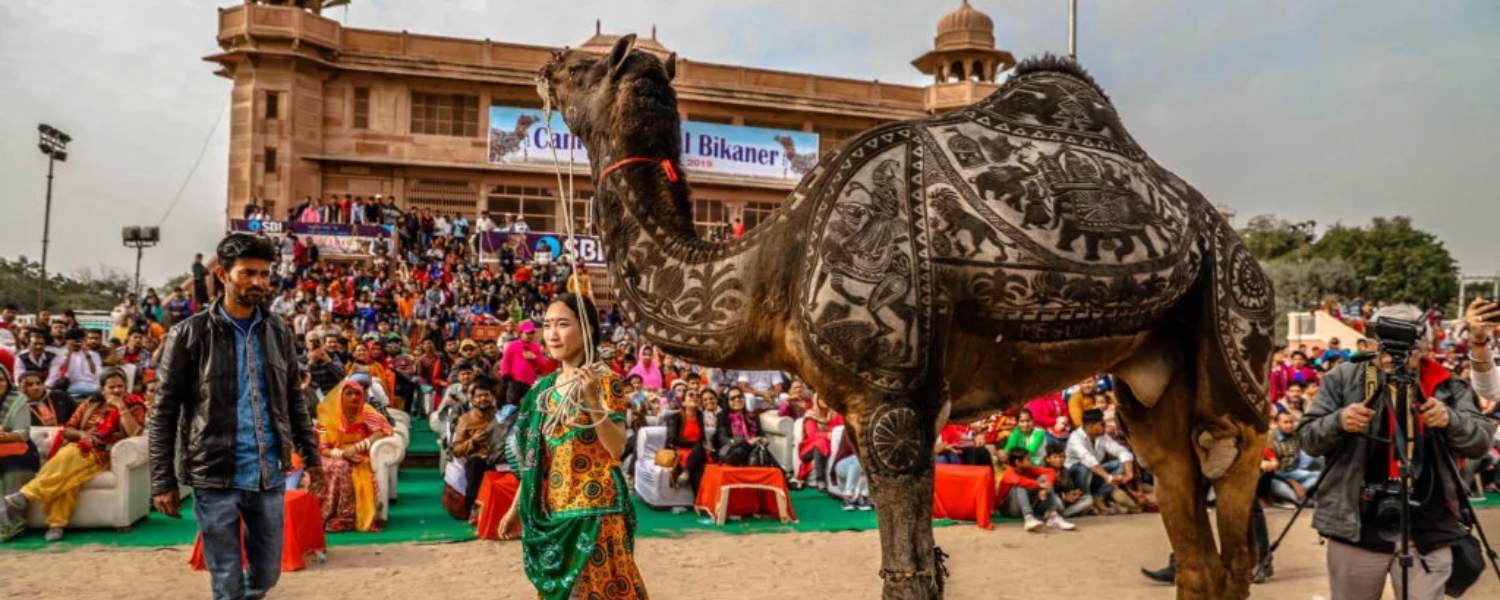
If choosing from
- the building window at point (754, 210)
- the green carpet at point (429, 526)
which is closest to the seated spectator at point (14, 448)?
the green carpet at point (429, 526)

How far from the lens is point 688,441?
38.7 ft

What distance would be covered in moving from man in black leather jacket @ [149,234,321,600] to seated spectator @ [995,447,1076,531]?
8.30m

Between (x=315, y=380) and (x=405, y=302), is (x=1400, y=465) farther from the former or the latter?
(x=405, y=302)

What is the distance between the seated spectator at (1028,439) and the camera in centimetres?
1200

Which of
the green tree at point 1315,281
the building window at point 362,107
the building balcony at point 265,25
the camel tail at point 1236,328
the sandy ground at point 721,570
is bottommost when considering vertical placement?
the sandy ground at point 721,570

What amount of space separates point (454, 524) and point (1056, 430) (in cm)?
725

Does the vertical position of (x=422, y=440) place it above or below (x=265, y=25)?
below

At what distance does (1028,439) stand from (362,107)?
3028cm

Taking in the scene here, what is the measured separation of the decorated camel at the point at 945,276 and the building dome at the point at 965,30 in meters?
42.8

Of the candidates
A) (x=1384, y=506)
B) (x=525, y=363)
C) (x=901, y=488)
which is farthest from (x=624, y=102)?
(x=525, y=363)

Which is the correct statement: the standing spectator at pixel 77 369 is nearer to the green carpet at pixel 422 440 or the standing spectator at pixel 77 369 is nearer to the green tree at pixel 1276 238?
the green carpet at pixel 422 440

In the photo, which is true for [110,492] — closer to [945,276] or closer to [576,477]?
[576,477]

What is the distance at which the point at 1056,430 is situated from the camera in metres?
12.9

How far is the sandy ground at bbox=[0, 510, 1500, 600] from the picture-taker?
7430mm
